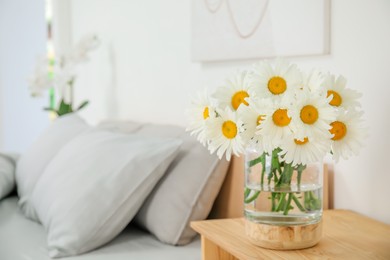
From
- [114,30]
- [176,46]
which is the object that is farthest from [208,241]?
[114,30]

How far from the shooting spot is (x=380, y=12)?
1.35m

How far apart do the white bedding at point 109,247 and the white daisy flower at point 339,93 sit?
594 mm

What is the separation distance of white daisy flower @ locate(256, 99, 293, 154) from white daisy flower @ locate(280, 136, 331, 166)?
15mm

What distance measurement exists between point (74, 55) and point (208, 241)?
183cm

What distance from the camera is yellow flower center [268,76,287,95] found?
3.79 feet

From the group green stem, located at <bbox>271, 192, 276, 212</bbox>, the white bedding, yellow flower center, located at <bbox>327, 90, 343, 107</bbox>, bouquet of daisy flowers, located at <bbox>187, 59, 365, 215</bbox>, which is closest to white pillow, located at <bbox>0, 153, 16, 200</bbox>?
the white bedding

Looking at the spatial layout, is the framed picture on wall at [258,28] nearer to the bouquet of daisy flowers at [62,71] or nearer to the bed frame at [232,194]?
the bed frame at [232,194]

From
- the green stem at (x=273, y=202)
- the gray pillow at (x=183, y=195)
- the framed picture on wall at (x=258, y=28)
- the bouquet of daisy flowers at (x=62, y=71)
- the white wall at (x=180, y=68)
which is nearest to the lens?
the green stem at (x=273, y=202)

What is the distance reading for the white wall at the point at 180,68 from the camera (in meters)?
1.37

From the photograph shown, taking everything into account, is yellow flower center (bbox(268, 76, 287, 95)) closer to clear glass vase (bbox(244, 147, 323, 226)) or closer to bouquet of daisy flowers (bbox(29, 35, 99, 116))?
clear glass vase (bbox(244, 147, 323, 226))

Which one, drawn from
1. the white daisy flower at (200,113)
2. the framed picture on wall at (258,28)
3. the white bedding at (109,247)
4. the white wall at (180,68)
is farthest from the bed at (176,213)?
the white daisy flower at (200,113)

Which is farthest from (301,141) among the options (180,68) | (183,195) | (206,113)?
(180,68)

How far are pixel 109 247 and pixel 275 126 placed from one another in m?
0.72

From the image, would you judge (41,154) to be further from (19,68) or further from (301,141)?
(19,68)
